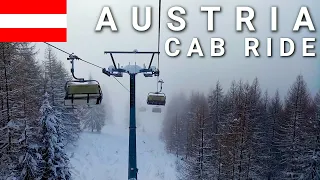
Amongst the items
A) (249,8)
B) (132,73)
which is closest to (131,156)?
(132,73)

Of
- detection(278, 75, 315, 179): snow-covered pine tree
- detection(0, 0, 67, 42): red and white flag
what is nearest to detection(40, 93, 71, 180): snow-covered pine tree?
detection(0, 0, 67, 42): red and white flag

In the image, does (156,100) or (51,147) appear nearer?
(156,100)

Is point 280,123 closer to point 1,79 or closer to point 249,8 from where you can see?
point 249,8

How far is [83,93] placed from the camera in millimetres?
9531

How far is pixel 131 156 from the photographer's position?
1212 centimetres

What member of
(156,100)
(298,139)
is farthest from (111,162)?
(156,100)

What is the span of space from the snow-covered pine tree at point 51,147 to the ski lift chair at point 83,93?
8373mm

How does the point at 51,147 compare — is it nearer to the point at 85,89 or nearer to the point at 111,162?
the point at 85,89

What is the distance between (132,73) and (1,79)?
33.9 ft

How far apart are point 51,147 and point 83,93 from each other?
9.51 m

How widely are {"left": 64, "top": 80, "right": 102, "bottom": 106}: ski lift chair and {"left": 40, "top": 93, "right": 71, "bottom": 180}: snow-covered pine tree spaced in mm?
8373

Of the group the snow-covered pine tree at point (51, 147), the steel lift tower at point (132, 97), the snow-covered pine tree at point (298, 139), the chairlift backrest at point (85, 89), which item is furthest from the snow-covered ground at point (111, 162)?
the chairlift backrest at point (85, 89)

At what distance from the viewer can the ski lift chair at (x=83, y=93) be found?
9523mm

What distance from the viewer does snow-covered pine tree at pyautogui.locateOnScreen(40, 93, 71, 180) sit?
17203mm
